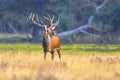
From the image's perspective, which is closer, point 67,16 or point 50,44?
point 50,44

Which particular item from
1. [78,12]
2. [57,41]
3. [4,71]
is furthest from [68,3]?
[4,71]

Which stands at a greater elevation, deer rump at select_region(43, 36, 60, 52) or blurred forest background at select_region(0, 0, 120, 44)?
blurred forest background at select_region(0, 0, 120, 44)

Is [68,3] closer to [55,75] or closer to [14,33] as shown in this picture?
[14,33]

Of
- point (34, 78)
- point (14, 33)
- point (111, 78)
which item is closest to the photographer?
point (34, 78)

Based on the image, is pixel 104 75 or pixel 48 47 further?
pixel 48 47

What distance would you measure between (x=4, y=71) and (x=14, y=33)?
56.8 meters

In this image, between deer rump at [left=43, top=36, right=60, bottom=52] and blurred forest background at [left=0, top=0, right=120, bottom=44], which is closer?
deer rump at [left=43, top=36, right=60, bottom=52]

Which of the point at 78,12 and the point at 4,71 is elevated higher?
the point at 78,12

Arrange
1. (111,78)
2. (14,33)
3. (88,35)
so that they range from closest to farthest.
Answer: (111,78)
(88,35)
(14,33)

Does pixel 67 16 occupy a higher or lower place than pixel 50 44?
higher

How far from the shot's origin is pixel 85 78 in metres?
13.4

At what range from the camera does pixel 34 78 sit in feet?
41.8

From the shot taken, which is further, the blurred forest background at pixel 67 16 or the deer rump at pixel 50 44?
the blurred forest background at pixel 67 16

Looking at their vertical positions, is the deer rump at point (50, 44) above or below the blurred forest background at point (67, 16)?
below
